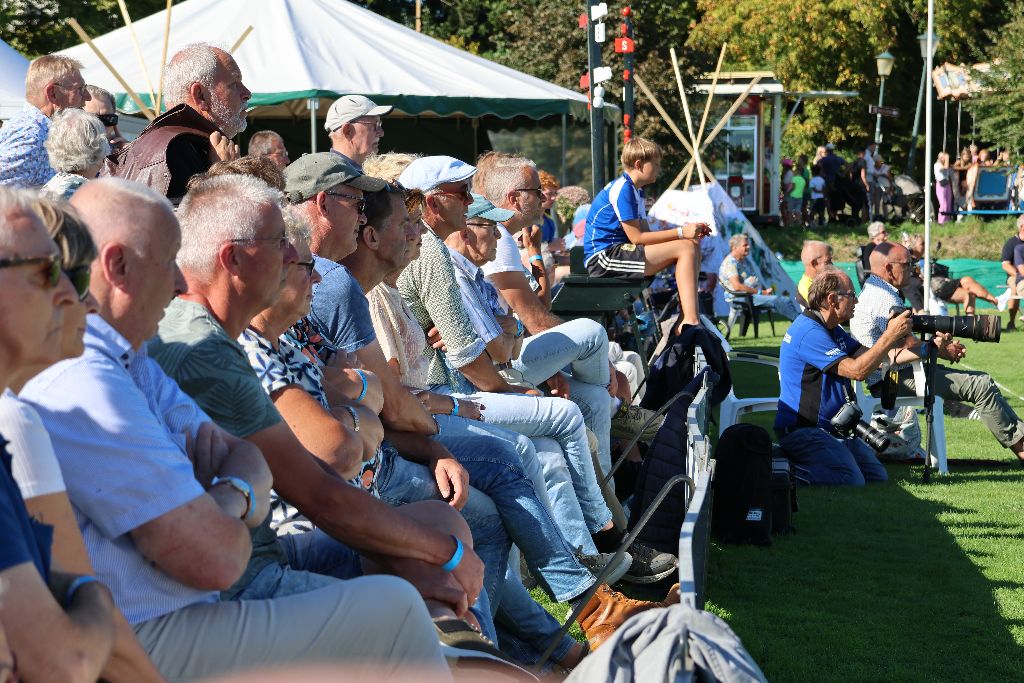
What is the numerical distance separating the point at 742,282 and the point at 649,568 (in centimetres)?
1228

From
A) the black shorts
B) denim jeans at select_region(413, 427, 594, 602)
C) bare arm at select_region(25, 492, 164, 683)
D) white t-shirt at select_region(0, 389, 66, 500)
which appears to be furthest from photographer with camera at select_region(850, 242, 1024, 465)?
white t-shirt at select_region(0, 389, 66, 500)

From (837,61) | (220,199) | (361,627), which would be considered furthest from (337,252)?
(837,61)

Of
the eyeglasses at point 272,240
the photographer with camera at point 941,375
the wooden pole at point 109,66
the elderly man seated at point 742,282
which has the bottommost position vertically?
the elderly man seated at point 742,282

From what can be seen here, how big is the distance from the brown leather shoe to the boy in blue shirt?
5.23 m

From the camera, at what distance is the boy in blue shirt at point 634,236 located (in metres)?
9.77

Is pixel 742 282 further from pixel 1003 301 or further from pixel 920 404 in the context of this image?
pixel 920 404

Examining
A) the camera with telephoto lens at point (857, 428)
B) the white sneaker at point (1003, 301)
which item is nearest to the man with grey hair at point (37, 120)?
the camera with telephoto lens at point (857, 428)

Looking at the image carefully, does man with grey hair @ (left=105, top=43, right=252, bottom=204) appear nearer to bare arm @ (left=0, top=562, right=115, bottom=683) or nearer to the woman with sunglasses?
the woman with sunglasses

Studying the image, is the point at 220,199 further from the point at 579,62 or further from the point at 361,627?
the point at 579,62

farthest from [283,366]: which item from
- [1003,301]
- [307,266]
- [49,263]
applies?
[1003,301]

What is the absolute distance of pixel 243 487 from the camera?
2.50 meters

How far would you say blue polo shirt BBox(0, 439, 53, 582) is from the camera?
1890 mm

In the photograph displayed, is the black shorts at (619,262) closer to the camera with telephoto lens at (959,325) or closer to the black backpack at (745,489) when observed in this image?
the camera with telephoto lens at (959,325)

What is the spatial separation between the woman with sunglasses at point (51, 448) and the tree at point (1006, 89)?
32538 mm
